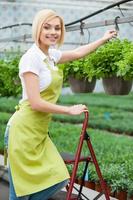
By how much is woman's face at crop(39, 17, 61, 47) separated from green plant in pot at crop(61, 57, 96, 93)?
124 centimetres

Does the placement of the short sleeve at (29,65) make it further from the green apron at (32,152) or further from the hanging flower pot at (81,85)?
the hanging flower pot at (81,85)

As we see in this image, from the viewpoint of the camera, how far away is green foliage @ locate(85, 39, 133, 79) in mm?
3545

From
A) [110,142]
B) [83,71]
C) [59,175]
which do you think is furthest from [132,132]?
[59,175]

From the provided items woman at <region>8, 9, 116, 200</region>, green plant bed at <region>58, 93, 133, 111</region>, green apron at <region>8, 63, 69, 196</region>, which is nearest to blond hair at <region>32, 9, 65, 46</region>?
woman at <region>8, 9, 116, 200</region>

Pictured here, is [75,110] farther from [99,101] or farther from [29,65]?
[99,101]

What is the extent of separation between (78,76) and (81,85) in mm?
157

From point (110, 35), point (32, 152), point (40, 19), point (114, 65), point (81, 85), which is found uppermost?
point (40, 19)

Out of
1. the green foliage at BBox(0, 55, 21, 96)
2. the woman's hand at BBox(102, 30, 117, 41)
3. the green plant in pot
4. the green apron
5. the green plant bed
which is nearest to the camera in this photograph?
the green apron

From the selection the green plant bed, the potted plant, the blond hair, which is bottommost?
the green plant bed

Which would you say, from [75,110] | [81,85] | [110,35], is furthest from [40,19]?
[81,85]

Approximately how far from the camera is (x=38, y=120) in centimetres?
314

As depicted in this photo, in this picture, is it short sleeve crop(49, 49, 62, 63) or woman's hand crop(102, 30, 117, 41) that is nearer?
short sleeve crop(49, 49, 62, 63)

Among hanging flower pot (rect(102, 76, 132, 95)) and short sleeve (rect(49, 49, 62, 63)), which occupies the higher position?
short sleeve (rect(49, 49, 62, 63))

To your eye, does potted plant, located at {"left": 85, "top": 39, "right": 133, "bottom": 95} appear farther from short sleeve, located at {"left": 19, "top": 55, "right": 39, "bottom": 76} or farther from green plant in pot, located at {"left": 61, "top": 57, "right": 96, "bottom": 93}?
short sleeve, located at {"left": 19, "top": 55, "right": 39, "bottom": 76}
